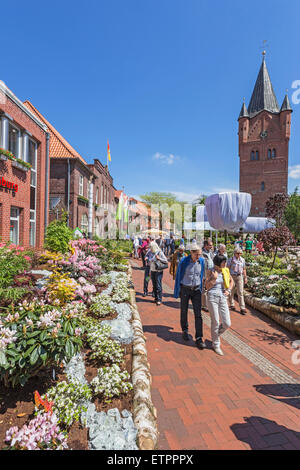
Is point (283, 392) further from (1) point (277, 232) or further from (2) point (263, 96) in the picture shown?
(2) point (263, 96)

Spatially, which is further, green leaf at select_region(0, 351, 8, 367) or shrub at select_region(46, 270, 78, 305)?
shrub at select_region(46, 270, 78, 305)

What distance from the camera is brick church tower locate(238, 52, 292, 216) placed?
144 ft

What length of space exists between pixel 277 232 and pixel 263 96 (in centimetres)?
4789

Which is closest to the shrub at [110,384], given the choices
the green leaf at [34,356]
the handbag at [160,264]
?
the green leaf at [34,356]

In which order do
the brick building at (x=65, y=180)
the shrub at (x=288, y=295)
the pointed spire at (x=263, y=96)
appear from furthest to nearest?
the pointed spire at (x=263, y=96), the brick building at (x=65, y=180), the shrub at (x=288, y=295)

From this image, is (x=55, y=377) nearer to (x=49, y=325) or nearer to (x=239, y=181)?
(x=49, y=325)

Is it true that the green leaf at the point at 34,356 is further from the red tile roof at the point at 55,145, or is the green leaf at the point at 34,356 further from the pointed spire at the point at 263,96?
the pointed spire at the point at 263,96

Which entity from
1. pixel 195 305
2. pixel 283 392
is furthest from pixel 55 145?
Result: pixel 283 392

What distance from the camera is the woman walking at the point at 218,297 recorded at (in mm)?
4098

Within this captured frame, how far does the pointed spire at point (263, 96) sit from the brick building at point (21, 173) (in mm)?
45970

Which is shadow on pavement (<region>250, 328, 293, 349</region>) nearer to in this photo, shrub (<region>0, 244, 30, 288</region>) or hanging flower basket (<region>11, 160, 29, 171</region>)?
shrub (<region>0, 244, 30, 288</region>)

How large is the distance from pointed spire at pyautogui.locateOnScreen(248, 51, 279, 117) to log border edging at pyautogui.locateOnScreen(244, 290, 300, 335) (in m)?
48.9

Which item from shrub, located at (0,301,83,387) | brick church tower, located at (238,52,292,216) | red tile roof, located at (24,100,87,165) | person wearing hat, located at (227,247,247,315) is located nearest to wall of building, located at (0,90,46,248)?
red tile roof, located at (24,100,87,165)
